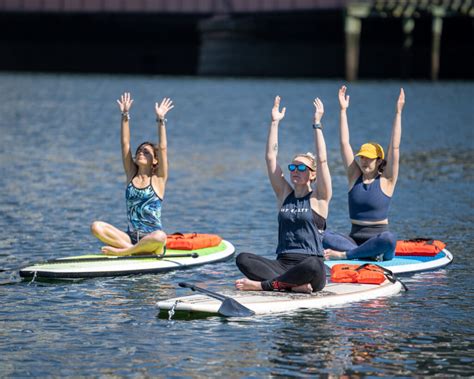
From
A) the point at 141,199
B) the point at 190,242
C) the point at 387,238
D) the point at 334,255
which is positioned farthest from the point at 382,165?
the point at 141,199

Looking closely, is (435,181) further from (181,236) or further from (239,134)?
(239,134)

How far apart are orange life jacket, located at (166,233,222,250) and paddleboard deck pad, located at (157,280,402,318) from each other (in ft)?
12.5

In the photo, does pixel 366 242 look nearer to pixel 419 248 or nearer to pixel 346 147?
pixel 419 248

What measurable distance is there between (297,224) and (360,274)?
1634 millimetres

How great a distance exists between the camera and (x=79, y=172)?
107 ft

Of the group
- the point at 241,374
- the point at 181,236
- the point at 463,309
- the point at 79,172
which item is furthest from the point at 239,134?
the point at 241,374

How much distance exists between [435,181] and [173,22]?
66.9 metres

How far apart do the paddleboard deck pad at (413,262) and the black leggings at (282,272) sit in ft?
7.45

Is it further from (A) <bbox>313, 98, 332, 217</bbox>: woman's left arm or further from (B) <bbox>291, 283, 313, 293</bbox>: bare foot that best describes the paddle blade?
(A) <bbox>313, 98, 332, 217</bbox>: woman's left arm

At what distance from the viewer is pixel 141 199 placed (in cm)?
1778

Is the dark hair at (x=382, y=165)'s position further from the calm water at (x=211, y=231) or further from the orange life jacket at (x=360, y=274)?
the orange life jacket at (x=360, y=274)

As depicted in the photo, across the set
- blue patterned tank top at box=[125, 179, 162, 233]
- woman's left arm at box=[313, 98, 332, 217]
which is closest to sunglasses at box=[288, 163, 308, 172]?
woman's left arm at box=[313, 98, 332, 217]

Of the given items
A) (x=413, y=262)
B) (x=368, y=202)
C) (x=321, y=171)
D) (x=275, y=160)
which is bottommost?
(x=413, y=262)

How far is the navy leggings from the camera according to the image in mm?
17750
